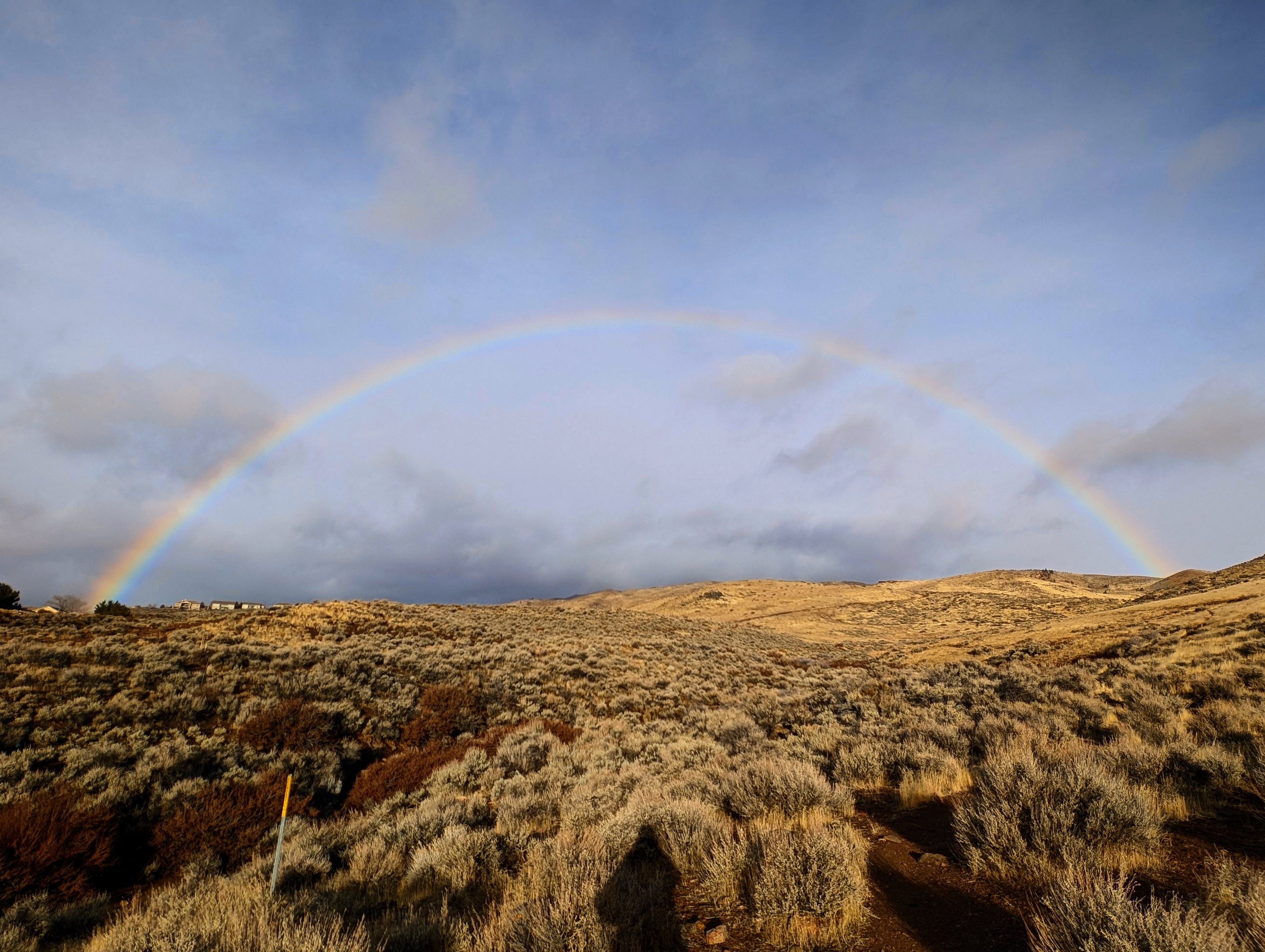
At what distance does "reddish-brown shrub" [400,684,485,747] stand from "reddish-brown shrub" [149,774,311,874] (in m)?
5.05

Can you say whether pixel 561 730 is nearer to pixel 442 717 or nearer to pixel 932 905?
pixel 442 717

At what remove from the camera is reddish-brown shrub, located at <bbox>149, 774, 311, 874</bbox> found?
8.44m

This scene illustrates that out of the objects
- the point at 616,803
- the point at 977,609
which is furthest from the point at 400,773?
the point at 977,609

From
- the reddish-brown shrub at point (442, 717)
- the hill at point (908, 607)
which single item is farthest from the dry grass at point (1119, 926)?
the hill at point (908, 607)

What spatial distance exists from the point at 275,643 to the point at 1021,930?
25.1 metres

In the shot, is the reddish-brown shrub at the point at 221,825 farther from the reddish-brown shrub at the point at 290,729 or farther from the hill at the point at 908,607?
the hill at the point at 908,607

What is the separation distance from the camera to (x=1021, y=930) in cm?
445

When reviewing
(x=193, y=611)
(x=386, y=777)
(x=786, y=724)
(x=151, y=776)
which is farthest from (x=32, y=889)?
(x=193, y=611)

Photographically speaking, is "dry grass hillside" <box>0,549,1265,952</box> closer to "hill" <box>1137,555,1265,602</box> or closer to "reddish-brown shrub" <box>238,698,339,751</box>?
"reddish-brown shrub" <box>238,698,339,751</box>

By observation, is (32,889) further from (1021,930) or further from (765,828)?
(1021,930)

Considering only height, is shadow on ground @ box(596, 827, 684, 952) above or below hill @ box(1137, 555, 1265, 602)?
below

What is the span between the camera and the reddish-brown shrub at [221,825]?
8438mm

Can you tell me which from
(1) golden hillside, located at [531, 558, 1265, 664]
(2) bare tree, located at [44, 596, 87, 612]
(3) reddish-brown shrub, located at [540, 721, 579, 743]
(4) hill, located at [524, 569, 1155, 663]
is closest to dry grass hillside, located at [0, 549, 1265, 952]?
(3) reddish-brown shrub, located at [540, 721, 579, 743]

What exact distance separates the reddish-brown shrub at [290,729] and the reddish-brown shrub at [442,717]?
2.14m
